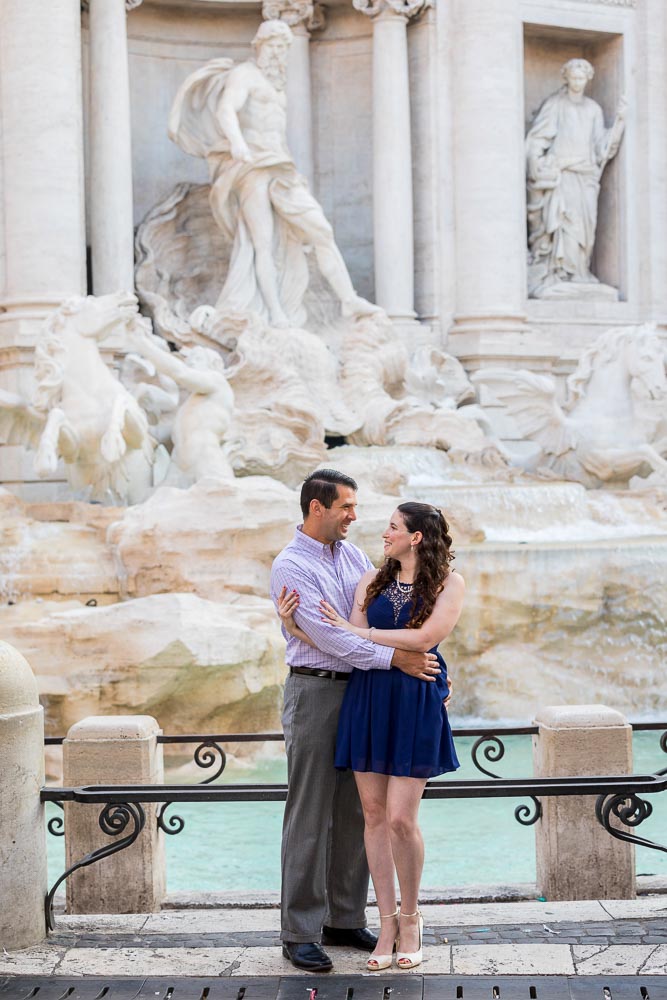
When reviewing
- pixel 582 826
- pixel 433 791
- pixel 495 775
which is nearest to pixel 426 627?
pixel 433 791

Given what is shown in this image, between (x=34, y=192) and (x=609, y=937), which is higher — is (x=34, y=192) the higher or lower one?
the higher one

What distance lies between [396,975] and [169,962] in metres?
0.70

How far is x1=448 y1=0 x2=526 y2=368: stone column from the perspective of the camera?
16531mm

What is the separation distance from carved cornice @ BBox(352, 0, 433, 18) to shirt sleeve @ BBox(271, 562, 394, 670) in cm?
1299

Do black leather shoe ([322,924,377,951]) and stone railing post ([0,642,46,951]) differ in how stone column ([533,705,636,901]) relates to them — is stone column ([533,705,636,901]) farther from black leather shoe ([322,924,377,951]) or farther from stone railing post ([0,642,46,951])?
stone railing post ([0,642,46,951])

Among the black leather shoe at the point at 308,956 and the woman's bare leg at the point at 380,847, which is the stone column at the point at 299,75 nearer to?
the woman's bare leg at the point at 380,847

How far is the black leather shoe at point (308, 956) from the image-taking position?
14.5 feet

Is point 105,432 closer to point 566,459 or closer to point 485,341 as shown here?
point 566,459

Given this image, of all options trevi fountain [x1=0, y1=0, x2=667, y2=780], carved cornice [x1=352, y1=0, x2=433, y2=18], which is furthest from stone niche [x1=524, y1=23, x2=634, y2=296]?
carved cornice [x1=352, y1=0, x2=433, y2=18]

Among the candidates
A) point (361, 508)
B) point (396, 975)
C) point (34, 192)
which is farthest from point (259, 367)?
point (396, 975)

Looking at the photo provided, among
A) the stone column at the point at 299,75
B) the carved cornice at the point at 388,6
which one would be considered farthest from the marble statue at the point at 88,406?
the carved cornice at the point at 388,6

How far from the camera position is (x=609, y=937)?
4672 millimetres

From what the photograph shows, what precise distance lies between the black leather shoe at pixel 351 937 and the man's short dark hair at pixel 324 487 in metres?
1.29

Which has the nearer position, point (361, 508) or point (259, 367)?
point (361, 508)
